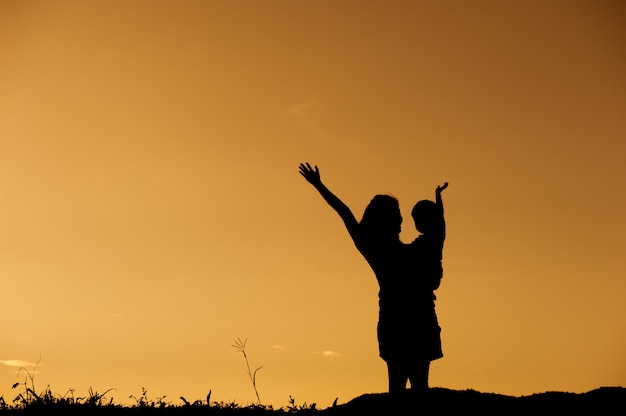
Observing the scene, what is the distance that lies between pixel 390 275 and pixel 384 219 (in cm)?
58

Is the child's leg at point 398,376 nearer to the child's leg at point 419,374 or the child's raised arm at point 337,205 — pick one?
the child's leg at point 419,374

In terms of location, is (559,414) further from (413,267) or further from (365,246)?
(365,246)

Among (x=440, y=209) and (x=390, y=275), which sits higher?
(x=440, y=209)

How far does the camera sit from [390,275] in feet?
26.2

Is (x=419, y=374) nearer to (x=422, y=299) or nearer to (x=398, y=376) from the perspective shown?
(x=398, y=376)

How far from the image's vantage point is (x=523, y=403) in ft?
25.8

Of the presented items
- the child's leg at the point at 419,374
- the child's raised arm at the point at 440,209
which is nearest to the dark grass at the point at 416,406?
the child's leg at the point at 419,374

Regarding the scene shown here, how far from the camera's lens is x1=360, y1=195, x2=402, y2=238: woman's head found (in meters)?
8.03

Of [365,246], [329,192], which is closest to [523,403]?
[365,246]

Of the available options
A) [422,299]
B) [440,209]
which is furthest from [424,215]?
[422,299]

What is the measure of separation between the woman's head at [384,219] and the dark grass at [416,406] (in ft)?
5.45

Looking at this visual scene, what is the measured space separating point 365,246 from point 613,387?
3.12 m

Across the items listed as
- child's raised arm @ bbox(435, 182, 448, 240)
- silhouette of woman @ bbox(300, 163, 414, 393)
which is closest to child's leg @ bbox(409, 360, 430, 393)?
silhouette of woman @ bbox(300, 163, 414, 393)

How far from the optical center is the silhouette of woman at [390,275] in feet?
26.1
